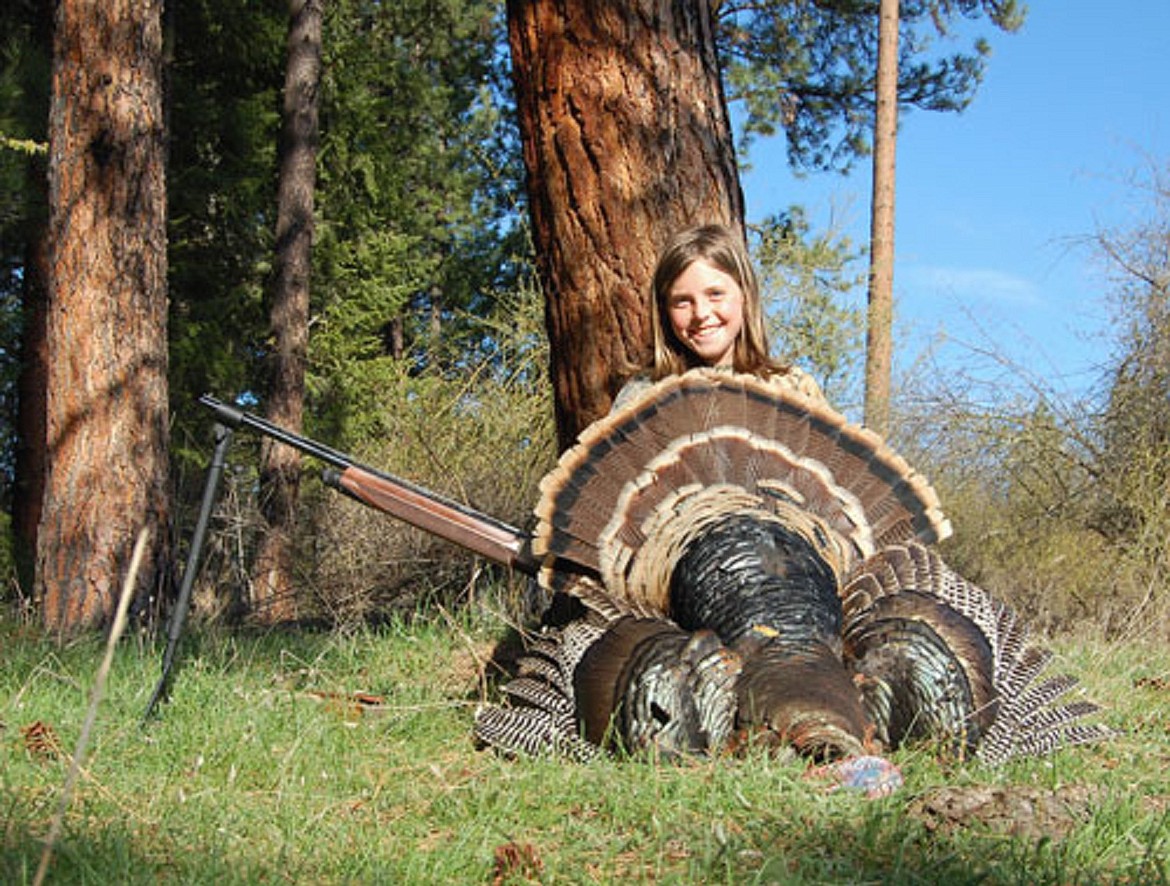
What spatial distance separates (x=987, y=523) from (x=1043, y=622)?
1.43 m

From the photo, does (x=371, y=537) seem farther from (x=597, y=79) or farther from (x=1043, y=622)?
(x=1043, y=622)

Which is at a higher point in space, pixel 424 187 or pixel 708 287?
pixel 424 187

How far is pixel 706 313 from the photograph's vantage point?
4.17 metres

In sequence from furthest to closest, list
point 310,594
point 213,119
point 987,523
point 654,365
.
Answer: point 213,119 < point 987,523 < point 310,594 < point 654,365


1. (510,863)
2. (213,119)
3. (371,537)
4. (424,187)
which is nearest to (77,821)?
(510,863)

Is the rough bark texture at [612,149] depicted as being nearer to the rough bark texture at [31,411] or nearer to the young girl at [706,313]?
the young girl at [706,313]

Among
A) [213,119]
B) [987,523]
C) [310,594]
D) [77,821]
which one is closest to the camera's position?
[77,821]

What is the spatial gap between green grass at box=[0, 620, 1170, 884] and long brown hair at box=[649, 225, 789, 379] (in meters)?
1.48

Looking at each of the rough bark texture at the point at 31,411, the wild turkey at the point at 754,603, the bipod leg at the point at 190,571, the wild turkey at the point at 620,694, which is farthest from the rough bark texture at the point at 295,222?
the wild turkey at the point at 620,694

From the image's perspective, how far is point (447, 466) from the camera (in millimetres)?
7547

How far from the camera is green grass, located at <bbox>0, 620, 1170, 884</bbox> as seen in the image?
7.61ft

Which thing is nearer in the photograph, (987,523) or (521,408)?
(521,408)

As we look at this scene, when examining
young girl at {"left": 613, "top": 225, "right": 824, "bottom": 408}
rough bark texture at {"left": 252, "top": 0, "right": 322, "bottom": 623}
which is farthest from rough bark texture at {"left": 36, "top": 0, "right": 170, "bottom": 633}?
rough bark texture at {"left": 252, "top": 0, "right": 322, "bottom": 623}

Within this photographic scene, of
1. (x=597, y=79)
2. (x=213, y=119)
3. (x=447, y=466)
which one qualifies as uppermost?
(x=213, y=119)
